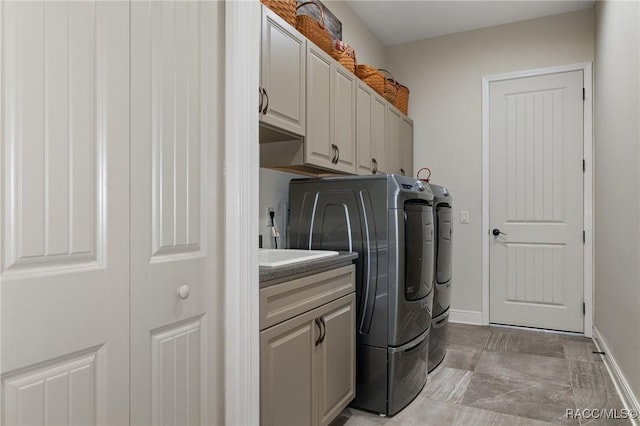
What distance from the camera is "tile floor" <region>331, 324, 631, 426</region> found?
2172 mm

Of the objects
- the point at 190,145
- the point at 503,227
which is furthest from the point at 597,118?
the point at 190,145

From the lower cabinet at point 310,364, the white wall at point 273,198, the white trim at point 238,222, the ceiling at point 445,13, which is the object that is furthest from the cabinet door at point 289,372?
the ceiling at point 445,13

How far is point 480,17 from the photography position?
3.80 m

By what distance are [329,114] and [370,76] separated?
85 centimetres

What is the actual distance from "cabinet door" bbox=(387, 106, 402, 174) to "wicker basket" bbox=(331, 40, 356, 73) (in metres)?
0.73

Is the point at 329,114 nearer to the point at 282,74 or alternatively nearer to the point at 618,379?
the point at 282,74

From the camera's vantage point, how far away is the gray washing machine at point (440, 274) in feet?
9.42

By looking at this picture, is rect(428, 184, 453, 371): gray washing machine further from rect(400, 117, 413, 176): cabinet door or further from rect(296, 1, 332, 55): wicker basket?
rect(296, 1, 332, 55): wicker basket

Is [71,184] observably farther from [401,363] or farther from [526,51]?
[526,51]

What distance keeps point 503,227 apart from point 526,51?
166 cm

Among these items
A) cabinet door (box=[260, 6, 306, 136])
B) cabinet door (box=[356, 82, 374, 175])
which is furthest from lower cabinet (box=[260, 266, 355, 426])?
cabinet door (box=[356, 82, 374, 175])

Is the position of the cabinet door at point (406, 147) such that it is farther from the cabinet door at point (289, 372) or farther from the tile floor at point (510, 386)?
the cabinet door at point (289, 372)

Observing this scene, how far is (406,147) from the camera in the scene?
4008 mm

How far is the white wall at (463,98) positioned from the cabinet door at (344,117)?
1.62 metres
